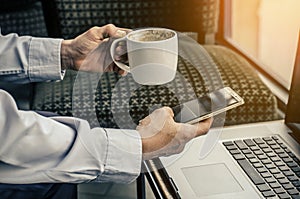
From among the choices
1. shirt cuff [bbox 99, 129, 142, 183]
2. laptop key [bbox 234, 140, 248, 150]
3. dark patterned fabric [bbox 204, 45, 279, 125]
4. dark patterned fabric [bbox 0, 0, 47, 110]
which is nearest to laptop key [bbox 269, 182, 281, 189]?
laptop key [bbox 234, 140, 248, 150]

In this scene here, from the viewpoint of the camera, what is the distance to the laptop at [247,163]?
75cm

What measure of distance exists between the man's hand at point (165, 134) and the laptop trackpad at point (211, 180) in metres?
0.06

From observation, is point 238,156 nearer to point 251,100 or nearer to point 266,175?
point 266,175

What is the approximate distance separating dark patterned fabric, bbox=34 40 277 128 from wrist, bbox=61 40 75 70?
0.54 ft

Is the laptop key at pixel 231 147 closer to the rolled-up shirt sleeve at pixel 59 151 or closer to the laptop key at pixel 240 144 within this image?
the laptop key at pixel 240 144

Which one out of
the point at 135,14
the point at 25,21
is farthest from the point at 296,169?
the point at 25,21

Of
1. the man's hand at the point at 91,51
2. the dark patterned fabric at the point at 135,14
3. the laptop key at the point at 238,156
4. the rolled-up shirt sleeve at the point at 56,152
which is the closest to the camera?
the rolled-up shirt sleeve at the point at 56,152

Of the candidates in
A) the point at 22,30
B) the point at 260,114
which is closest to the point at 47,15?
the point at 22,30

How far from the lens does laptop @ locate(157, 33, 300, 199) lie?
75cm

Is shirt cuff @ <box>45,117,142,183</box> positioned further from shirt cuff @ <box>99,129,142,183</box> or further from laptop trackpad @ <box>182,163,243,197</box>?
laptop trackpad @ <box>182,163,243,197</box>

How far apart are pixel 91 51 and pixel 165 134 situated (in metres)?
0.34

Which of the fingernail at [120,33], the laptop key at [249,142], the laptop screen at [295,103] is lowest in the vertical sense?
the laptop key at [249,142]

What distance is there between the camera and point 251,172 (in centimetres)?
79

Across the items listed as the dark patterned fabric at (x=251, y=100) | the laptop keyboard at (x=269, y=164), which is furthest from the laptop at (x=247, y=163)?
the dark patterned fabric at (x=251, y=100)
